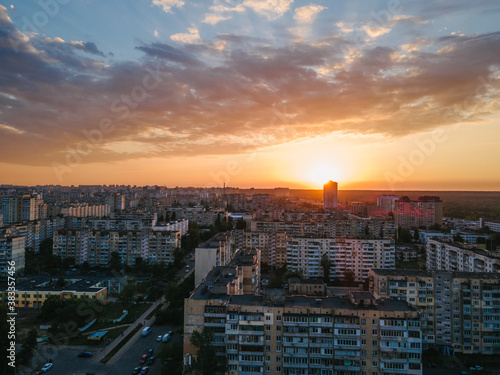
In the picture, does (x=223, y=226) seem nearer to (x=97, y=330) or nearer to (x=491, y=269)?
(x=97, y=330)

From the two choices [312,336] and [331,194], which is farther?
[331,194]

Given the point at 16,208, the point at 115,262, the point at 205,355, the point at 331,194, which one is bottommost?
the point at 115,262

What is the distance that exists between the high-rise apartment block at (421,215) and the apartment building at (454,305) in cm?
2836

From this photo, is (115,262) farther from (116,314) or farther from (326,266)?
(326,266)

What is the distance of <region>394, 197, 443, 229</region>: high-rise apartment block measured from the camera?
123ft

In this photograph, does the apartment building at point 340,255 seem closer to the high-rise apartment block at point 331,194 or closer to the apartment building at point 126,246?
the apartment building at point 126,246

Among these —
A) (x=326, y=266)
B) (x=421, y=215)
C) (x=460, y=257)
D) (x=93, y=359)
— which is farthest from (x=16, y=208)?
(x=421, y=215)

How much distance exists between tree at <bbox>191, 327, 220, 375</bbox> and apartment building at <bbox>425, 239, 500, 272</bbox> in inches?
432

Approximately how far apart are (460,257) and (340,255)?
5.51 m

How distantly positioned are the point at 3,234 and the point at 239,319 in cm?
1799

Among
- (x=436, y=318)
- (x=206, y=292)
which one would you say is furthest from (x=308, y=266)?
(x=206, y=292)

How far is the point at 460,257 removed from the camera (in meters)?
14.6

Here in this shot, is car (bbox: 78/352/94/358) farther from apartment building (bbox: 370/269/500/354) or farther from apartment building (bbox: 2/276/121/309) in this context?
apartment building (bbox: 370/269/500/354)

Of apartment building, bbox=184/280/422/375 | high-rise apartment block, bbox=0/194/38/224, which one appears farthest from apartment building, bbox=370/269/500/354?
high-rise apartment block, bbox=0/194/38/224
